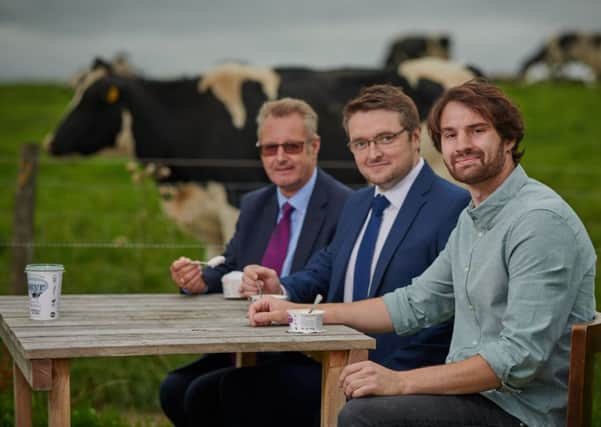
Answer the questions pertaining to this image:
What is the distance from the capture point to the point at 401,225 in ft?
11.4

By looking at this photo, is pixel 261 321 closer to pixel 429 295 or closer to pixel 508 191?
pixel 429 295

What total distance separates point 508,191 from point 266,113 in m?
1.47

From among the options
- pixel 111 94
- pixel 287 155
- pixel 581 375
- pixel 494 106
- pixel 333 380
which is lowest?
pixel 333 380

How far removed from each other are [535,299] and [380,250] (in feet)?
3.12

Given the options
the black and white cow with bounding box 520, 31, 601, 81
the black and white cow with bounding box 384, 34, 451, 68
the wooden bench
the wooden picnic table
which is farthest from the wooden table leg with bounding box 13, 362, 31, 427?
the black and white cow with bounding box 520, 31, 601, 81

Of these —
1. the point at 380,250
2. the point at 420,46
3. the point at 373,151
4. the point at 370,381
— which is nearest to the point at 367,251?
the point at 380,250

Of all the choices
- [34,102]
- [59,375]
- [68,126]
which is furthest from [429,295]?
[34,102]

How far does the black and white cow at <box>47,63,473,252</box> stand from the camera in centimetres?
830

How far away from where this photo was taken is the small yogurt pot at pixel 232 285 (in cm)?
373

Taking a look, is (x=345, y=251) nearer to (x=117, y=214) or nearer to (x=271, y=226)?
(x=271, y=226)

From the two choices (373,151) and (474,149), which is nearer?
(474,149)

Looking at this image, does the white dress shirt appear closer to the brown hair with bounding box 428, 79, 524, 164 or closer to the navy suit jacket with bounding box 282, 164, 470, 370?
the navy suit jacket with bounding box 282, 164, 470, 370

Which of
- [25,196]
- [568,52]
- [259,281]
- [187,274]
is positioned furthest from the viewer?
[568,52]

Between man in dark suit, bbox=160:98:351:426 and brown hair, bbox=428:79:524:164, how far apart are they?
119 centimetres
